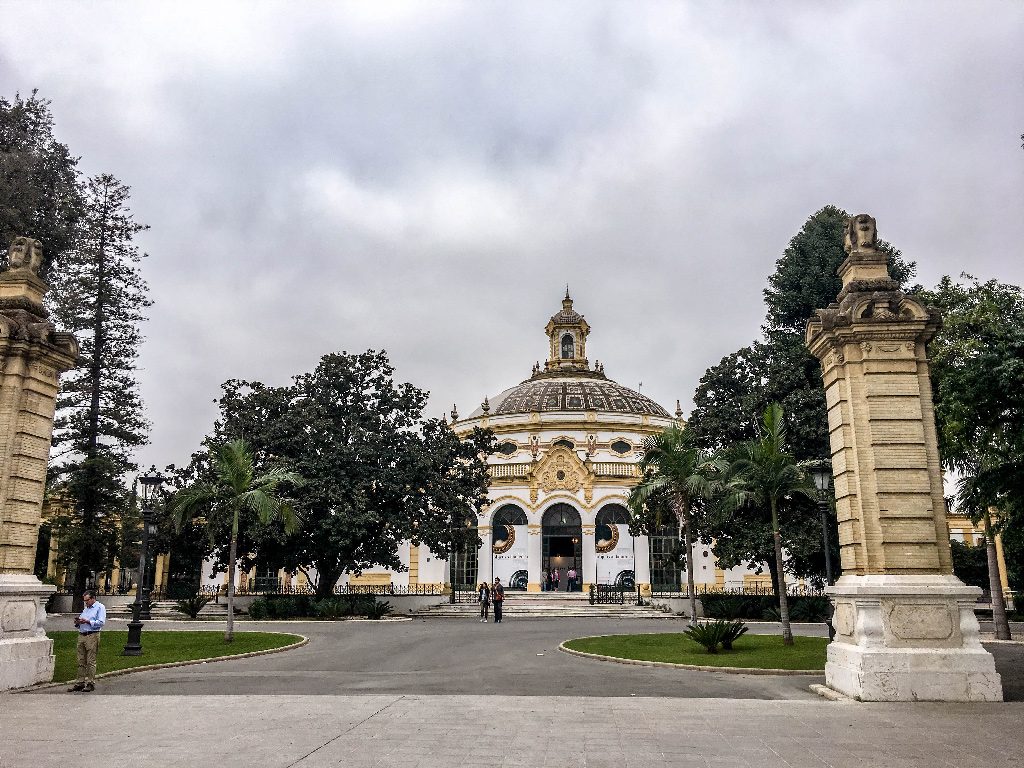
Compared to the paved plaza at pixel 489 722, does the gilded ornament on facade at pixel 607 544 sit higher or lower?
higher

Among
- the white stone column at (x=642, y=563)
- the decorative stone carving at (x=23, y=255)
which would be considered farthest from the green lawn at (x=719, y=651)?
the white stone column at (x=642, y=563)

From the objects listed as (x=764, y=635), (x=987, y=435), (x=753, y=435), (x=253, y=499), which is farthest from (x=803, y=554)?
(x=253, y=499)

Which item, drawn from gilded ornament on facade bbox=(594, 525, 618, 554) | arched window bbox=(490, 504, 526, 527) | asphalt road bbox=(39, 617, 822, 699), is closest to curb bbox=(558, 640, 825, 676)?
asphalt road bbox=(39, 617, 822, 699)

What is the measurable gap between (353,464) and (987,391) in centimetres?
2342

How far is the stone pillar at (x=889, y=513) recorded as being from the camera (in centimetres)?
990

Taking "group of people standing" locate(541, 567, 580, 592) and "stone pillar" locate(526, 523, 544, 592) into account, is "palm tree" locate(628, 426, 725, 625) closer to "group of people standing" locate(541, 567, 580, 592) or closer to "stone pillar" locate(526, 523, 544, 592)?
"group of people standing" locate(541, 567, 580, 592)

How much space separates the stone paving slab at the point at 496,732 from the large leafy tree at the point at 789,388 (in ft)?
65.0

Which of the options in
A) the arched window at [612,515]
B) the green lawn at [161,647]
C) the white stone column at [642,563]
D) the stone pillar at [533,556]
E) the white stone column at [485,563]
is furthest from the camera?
the arched window at [612,515]

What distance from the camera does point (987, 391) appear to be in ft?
40.3

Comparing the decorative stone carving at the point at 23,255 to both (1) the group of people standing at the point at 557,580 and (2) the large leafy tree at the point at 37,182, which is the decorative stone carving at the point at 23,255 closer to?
(2) the large leafy tree at the point at 37,182

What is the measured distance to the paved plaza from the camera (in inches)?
271

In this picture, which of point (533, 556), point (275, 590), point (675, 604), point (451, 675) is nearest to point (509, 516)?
point (533, 556)

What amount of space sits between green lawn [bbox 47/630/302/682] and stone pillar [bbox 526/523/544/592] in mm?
23720

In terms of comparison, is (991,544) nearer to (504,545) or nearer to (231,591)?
(231,591)
